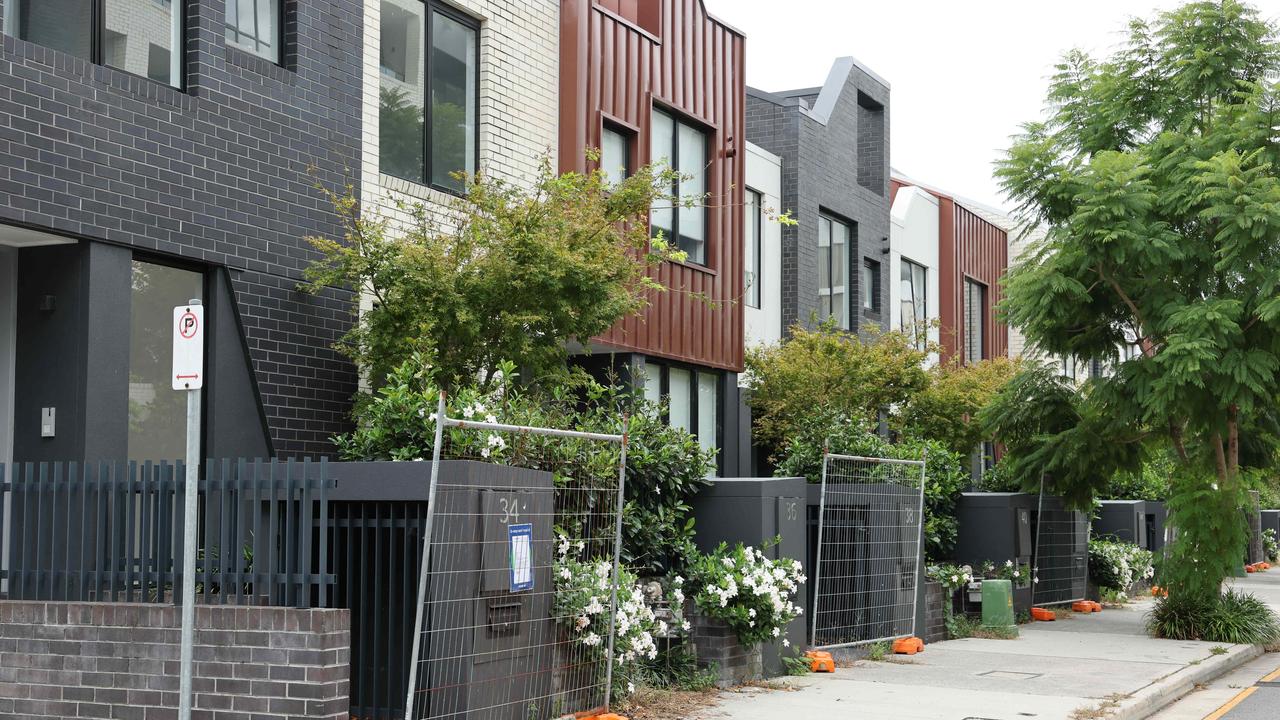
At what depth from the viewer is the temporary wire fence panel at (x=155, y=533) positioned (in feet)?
27.0

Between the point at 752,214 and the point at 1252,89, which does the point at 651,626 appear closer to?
the point at 1252,89

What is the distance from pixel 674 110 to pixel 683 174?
844 mm

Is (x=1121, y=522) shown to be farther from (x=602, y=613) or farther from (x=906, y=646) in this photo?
(x=602, y=613)

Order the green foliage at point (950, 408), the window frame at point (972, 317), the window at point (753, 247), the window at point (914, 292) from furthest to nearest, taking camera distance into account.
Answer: the window frame at point (972, 317), the window at point (914, 292), the window at point (753, 247), the green foliage at point (950, 408)

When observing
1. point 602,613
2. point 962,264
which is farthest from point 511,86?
point 962,264

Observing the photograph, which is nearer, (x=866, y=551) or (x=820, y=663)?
(x=820, y=663)

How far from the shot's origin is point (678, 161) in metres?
18.4

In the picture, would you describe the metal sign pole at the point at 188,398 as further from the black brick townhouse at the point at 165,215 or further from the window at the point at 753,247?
the window at the point at 753,247

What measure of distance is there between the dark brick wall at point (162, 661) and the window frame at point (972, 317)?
25139 mm

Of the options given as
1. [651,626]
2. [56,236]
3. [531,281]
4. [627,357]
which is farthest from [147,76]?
[627,357]

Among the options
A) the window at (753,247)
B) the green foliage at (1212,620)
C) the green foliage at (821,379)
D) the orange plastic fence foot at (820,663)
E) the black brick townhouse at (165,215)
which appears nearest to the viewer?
the black brick townhouse at (165,215)

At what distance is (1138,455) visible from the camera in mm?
18906

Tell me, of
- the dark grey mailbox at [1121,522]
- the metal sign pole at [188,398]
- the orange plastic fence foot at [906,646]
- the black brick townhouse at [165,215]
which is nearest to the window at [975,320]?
the dark grey mailbox at [1121,522]

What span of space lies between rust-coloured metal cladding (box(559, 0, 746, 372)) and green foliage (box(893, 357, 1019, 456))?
140 inches
